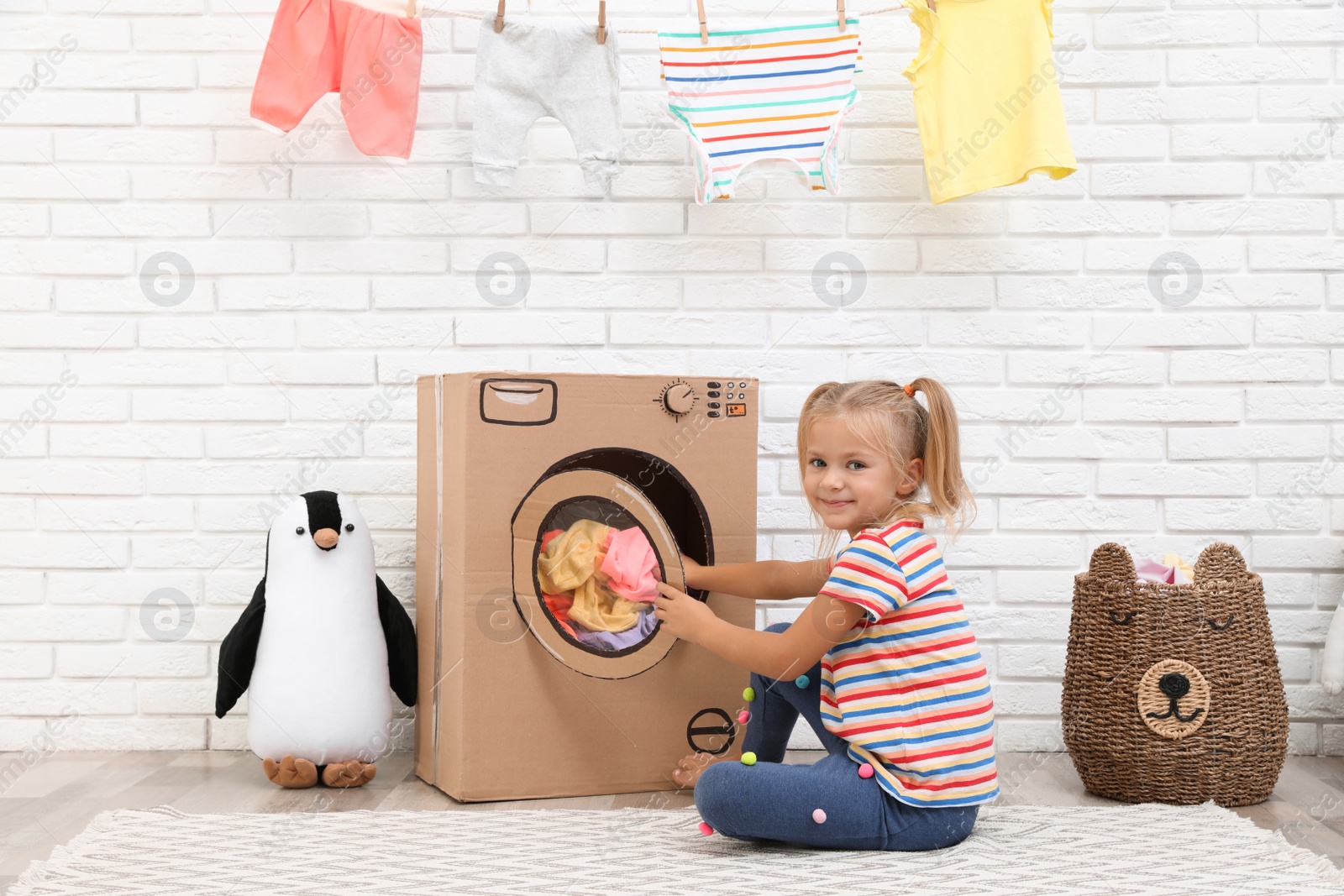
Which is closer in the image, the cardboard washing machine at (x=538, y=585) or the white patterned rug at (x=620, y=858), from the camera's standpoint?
the white patterned rug at (x=620, y=858)

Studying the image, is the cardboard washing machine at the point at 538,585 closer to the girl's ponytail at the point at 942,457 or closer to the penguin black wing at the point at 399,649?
the penguin black wing at the point at 399,649

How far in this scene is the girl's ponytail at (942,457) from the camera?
1639 mm

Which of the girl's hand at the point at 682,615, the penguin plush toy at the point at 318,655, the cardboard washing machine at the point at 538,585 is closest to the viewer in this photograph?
the girl's hand at the point at 682,615

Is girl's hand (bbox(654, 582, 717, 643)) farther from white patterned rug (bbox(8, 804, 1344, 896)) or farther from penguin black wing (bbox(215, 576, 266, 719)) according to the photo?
penguin black wing (bbox(215, 576, 266, 719))

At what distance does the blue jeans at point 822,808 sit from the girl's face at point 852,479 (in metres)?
0.36

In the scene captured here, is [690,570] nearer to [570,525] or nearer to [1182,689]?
[570,525]

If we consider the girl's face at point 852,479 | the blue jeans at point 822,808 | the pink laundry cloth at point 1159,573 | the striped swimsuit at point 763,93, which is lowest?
the blue jeans at point 822,808

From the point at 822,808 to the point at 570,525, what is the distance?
0.64m

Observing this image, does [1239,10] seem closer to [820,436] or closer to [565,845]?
[820,436]

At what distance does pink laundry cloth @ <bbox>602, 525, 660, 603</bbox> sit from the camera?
1.77 m

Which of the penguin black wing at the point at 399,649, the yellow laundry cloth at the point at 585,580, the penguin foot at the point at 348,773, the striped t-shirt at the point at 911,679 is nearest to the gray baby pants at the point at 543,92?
the yellow laundry cloth at the point at 585,580

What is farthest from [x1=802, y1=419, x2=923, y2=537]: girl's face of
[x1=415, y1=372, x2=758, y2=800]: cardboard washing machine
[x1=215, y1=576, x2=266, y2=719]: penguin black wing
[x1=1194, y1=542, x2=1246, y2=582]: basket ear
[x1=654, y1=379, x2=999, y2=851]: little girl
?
[x1=215, y1=576, x2=266, y2=719]: penguin black wing

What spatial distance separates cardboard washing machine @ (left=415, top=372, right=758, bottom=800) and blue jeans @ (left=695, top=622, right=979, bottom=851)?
12.2 inches

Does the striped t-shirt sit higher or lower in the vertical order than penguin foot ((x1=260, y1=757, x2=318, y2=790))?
higher
